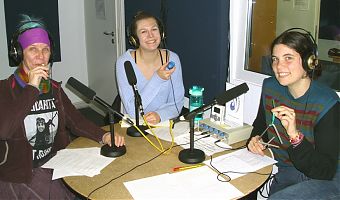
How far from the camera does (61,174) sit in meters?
1.49

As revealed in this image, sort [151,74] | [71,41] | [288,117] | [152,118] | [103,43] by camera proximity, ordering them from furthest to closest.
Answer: [71,41] < [103,43] < [151,74] < [152,118] < [288,117]

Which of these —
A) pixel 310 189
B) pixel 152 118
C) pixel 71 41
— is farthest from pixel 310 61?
pixel 71 41

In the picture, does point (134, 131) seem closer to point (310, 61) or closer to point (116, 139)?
point (116, 139)

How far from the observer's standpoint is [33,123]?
1729 millimetres

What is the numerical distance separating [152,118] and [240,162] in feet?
2.07

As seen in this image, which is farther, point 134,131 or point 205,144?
point 134,131

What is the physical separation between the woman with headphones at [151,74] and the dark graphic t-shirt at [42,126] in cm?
53

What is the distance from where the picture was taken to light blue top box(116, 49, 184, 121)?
2205mm

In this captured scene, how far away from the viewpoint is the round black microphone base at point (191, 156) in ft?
5.17

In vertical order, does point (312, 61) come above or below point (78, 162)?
above

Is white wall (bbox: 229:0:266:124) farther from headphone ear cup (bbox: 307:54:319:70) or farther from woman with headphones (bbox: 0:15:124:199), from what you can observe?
woman with headphones (bbox: 0:15:124:199)

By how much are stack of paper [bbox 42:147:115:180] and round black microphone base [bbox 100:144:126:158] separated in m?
0.02

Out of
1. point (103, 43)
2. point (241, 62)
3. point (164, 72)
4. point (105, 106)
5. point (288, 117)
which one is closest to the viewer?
point (288, 117)

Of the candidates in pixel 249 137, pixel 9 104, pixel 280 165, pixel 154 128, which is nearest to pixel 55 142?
pixel 9 104
